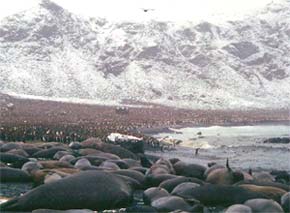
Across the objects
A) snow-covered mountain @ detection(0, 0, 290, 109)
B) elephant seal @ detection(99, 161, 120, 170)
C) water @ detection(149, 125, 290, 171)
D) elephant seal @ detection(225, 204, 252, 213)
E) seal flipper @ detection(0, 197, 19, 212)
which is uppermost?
snow-covered mountain @ detection(0, 0, 290, 109)

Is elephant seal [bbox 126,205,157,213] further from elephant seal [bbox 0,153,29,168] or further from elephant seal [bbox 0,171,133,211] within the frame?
elephant seal [bbox 0,153,29,168]

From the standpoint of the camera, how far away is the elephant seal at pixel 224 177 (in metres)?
22.4

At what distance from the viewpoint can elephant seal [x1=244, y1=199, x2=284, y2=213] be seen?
665 inches

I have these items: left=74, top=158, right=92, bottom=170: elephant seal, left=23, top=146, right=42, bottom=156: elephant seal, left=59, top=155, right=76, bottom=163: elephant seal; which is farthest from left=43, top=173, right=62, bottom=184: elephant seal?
left=23, top=146, right=42, bottom=156: elephant seal

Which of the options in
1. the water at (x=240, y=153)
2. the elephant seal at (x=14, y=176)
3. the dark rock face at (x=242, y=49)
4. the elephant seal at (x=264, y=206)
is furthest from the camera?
the dark rock face at (x=242, y=49)

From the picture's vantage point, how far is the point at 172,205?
1703cm

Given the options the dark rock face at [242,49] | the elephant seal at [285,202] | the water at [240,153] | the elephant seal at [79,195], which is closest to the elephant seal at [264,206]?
the elephant seal at [285,202]

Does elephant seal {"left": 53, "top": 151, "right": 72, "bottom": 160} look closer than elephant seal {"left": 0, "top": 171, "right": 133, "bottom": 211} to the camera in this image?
No

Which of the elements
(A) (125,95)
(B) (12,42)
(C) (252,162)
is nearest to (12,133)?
(C) (252,162)

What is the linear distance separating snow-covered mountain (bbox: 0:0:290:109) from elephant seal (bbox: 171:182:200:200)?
12073cm

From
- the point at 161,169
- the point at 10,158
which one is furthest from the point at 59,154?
the point at 161,169

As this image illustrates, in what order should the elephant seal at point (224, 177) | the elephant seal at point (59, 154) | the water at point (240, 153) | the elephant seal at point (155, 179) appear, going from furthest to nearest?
the water at point (240, 153)
the elephant seal at point (59, 154)
the elephant seal at point (224, 177)
the elephant seal at point (155, 179)

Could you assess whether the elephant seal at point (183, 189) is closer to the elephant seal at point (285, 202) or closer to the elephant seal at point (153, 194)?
the elephant seal at point (153, 194)

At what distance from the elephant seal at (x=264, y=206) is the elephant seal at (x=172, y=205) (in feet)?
6.77
